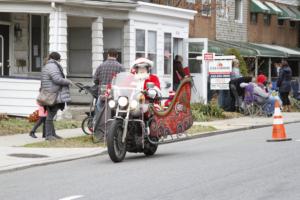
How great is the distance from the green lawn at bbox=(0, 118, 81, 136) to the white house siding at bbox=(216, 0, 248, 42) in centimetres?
1824

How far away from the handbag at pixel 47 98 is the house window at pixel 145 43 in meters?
9.12

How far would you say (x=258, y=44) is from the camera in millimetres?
41531

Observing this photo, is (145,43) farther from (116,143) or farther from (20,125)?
(116,143)

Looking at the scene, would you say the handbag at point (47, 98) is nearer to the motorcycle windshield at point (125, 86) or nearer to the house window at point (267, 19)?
the motorcycle windshield at point (125, 86)

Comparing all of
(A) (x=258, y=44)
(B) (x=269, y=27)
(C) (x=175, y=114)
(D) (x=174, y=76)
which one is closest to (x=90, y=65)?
(D) (x=174, y=76)

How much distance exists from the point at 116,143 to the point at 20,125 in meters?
6.91

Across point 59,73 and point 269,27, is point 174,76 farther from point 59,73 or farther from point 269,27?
point 269,27

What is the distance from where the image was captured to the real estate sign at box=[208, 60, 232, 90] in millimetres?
25578

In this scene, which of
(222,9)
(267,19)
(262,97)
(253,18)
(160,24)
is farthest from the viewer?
(267,19)

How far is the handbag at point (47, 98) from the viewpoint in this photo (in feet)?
53.0

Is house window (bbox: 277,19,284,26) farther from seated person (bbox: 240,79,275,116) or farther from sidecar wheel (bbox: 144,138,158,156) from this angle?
sidecar wheel (bbox: 144,138,158,156)

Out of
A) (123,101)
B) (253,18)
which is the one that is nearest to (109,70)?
(123,101)

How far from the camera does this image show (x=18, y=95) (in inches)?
842

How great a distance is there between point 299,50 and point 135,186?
37.3 m
